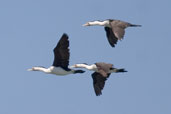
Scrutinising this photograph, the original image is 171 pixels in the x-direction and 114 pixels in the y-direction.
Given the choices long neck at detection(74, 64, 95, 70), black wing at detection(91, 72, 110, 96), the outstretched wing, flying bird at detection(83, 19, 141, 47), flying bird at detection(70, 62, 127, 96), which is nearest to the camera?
the outstretched wing

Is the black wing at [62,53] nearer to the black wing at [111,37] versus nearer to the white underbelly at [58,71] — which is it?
the white underbelly at [58,71]

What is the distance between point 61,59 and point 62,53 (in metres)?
0.45

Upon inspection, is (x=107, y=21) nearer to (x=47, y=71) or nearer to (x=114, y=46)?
(x=114, y=46)

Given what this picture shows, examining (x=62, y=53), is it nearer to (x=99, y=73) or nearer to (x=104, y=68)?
(x=104, y=68)

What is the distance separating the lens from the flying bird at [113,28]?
39156 mm

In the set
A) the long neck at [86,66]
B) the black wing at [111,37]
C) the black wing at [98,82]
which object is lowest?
the black wing at [98,82]

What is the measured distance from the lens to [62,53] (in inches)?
1560

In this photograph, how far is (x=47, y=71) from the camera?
1602 inches

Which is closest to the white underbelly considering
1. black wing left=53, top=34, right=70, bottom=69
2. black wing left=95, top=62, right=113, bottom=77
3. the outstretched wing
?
black wing left=53, top=34, right=70, bottom=69

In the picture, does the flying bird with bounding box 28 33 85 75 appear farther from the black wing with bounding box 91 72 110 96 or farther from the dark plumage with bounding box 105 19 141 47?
the dark plumage with bounding box 105 19 141 47

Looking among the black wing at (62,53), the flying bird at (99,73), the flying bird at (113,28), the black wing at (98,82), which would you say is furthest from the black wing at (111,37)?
the black wing at (62,53)

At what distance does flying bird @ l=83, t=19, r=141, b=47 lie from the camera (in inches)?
1542

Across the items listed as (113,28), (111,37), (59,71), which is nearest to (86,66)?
(111,37)

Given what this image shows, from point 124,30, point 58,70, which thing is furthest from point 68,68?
point 124,30
